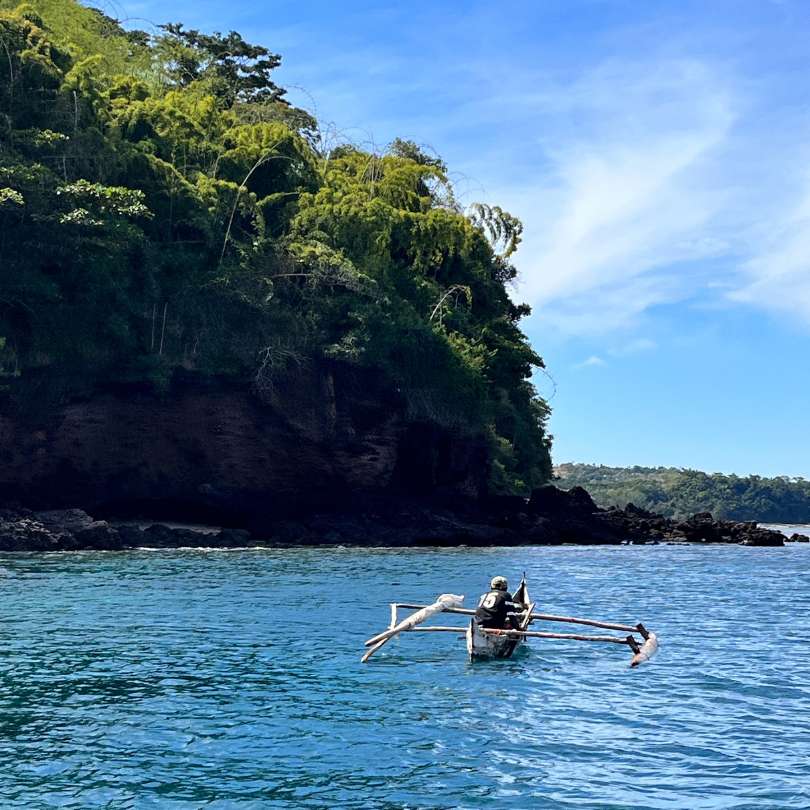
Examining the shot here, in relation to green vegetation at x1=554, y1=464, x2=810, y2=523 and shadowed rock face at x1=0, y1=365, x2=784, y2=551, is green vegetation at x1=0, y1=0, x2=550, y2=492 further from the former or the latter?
green vegetation at x1=554, y1=464, x2=810, y2=523

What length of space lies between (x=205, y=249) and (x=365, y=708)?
112 ft

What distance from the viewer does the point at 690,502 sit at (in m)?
141

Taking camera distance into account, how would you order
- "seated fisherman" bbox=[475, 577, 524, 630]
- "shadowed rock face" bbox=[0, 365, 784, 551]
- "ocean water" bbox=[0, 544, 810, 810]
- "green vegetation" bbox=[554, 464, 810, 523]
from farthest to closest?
1. "green vegetation" bbox=[554, 464, 810, 523]
2. "shadowed rock face" bbox=[0, 365, 784, 551]
3. "seated fisherman" bbox=[475, 577, 524, 630]
4. "ocean water" bbox=[0, 544, 810, 810]

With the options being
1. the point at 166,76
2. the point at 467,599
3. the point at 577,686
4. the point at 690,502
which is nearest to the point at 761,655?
the point at 577,686

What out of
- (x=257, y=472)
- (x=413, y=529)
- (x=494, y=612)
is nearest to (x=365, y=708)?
(x=494, y=612)

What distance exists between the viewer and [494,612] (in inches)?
648

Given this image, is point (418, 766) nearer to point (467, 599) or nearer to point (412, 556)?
point (467, 599)

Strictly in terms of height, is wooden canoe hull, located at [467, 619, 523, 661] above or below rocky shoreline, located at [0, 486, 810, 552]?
below

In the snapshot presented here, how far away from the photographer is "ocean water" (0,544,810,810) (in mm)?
9508

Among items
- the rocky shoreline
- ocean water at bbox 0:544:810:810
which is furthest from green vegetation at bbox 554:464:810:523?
ocean water at bbox 0:544:810:810

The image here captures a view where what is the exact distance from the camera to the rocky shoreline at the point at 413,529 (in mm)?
36750

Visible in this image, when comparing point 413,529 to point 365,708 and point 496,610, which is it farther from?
point 365,708

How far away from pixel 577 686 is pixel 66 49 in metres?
36.3

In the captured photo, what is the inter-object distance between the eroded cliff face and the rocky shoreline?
1.25 meters
